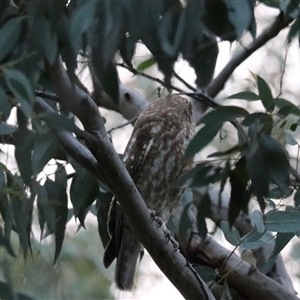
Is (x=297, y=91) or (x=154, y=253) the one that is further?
(x=297, y=91)

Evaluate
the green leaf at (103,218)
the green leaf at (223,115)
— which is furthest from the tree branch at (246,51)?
the green leaf at (223,115)

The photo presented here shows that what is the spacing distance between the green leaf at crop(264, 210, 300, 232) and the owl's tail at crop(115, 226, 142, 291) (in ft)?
2.07

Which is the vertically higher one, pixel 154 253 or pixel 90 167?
pixel 90 167

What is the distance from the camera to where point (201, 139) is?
1.50m

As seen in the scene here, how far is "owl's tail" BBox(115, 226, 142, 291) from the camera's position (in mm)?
2541

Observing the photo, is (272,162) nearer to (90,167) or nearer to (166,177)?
(90,167)

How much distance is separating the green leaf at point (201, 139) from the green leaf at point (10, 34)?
1.34ft

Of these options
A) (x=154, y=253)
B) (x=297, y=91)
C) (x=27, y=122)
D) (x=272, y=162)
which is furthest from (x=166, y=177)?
(x=297, y=91)

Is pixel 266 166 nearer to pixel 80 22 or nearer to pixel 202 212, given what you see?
pixel 202 212

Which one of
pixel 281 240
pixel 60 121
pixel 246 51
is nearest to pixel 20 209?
pixel 60 121

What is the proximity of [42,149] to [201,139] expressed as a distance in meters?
0.37

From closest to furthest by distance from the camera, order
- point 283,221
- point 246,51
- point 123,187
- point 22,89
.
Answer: point 22,89 < point 123,187 < point 283,221 < point 246,51

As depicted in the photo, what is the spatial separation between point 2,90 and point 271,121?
0.56 metres

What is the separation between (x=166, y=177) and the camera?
253 centimetres
